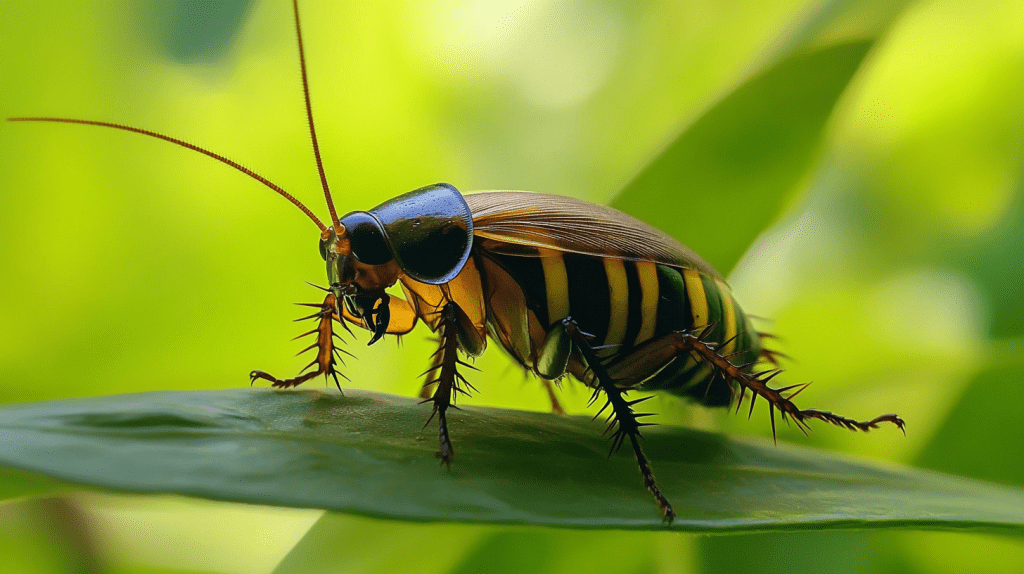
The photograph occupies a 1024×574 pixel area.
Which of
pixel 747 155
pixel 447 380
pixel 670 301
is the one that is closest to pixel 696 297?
pixel 670 301

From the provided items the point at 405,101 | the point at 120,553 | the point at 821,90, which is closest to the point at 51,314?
the point at 120,553

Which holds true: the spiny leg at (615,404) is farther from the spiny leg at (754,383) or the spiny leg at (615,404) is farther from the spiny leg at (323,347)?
the spiny leg at (323,347)

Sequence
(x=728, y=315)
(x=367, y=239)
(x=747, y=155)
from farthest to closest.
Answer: (x=747, y=155), (x=728, y=315), (x=367, y=239)

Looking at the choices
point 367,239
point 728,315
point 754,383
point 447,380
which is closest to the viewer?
point 447,380

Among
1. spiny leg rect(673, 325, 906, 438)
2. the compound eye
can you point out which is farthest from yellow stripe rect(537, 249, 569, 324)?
the compound eye

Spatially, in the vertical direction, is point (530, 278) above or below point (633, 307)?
above

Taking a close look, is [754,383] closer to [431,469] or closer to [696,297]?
[696,297]

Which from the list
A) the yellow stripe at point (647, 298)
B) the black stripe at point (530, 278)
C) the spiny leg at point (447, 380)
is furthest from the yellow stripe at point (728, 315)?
the spiny leg at point (447, 380)
